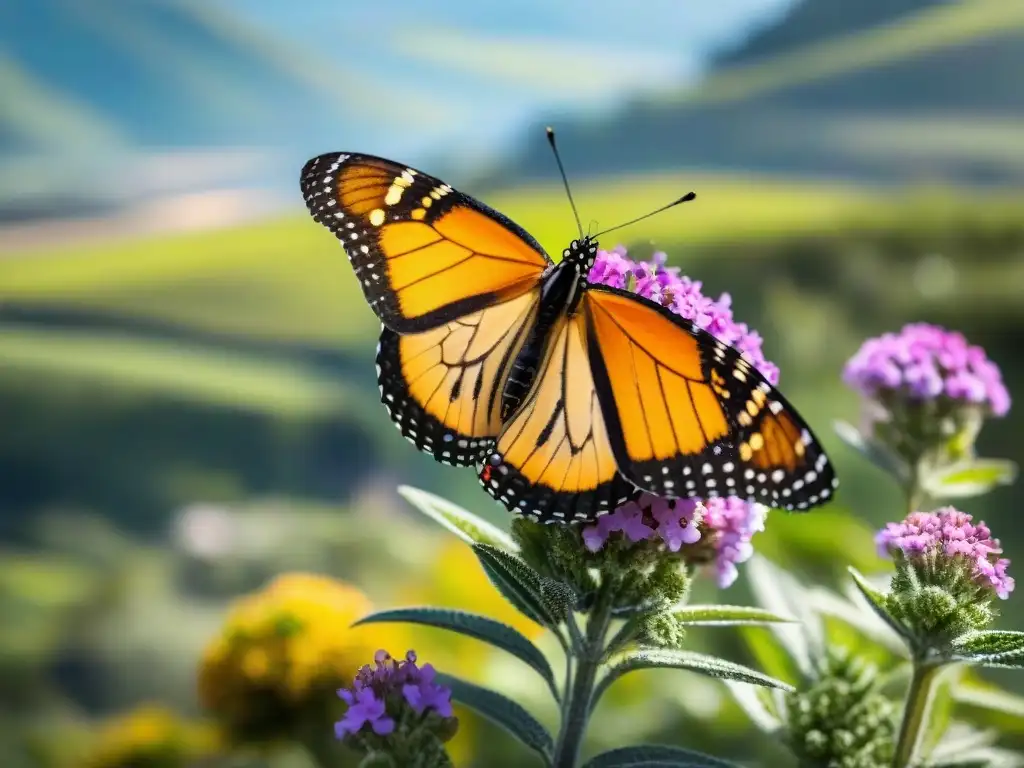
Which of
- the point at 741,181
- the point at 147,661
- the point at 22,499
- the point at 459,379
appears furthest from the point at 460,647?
the point at 741,181

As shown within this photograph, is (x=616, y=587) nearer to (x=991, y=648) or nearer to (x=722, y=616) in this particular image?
(x=722, y=616)

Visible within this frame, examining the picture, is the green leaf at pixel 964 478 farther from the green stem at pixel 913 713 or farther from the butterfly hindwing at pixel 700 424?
the butterfly hindwing at pixel 700 424

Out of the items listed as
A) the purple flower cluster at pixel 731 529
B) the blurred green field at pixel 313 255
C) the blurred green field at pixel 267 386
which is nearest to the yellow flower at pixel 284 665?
the blurred green field at pixel 267 386

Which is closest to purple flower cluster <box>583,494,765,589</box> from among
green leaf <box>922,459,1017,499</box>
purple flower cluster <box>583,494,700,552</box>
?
purple flower cluster <box>583,494,700,552</box>

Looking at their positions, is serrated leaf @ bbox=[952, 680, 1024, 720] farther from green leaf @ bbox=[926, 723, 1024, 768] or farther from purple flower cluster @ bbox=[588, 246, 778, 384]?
purple flower cluster @ bbox=[588, 246, 778, 384]

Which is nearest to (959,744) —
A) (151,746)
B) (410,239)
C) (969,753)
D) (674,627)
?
(969,753)

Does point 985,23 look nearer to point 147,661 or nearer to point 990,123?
point 990,123
